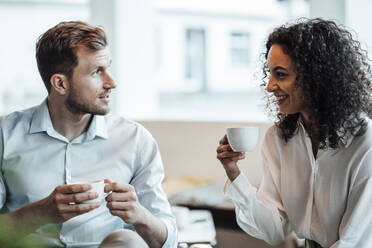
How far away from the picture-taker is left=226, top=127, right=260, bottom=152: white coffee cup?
133 cm

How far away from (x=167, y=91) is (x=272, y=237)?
6358 mm

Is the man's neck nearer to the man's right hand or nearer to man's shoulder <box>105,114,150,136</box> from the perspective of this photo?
man's shoulder <box>105,114,150,136</box>

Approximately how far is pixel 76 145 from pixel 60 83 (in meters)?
0.23

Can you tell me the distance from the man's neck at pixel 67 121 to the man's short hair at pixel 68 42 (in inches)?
4.8

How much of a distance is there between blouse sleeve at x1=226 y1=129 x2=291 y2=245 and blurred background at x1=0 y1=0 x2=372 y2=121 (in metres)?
2.02

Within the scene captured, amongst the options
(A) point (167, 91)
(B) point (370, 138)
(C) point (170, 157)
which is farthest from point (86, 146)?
(A) point (167, 91)

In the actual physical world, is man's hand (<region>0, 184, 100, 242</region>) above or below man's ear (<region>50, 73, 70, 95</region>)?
below

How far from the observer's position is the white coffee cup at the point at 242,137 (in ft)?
4.35

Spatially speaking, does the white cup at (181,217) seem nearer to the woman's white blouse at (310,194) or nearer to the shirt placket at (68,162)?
the woman's white blouse at (310,194)

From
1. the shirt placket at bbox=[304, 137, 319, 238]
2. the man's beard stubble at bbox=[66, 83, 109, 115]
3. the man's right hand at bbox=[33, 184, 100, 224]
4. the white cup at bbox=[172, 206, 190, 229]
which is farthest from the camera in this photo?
the white cup at bbox=[172, 206, 190, 229]

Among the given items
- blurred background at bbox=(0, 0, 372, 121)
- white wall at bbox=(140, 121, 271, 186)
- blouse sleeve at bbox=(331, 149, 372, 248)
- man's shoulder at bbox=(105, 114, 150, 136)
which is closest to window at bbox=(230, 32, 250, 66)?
blurred background at bbox=(0, 0, 372, 121)

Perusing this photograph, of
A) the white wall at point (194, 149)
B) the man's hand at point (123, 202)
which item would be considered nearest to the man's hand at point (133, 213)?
the man's hand at point (123, 202)

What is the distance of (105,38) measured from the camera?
1.58 m

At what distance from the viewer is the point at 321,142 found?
4.65ft
